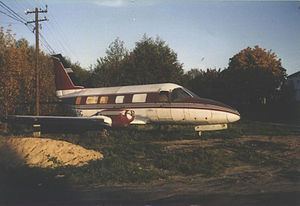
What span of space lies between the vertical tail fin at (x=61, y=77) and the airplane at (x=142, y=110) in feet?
7.41

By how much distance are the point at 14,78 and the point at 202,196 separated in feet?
89.7

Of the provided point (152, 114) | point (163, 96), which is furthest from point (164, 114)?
point (163, 96)

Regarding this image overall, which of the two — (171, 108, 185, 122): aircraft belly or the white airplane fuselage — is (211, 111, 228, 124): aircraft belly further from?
(171, 108, 185, 122): aircraft belly

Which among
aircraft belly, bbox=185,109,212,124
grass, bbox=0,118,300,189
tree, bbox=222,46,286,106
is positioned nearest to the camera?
grass, bbox=0,118,300,189

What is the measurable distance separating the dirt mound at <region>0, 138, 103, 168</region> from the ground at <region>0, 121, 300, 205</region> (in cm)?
60

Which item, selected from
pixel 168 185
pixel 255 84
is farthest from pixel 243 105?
pixel 168 185

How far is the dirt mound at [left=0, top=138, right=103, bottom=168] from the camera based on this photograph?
51.2ft

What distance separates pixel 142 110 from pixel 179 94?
232 cm

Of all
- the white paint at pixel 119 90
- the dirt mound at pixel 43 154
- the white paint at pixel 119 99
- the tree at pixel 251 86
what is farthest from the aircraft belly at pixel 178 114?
the tree at pixel 251 86

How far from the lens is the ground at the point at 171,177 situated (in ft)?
32.5

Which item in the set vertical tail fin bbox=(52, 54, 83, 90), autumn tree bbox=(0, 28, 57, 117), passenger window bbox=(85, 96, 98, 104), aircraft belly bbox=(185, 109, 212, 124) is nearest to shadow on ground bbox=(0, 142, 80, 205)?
aircraft belly bbox=(185, 109, 212, 124)

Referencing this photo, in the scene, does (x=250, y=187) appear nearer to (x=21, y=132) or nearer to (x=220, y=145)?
(x=220, y=145)

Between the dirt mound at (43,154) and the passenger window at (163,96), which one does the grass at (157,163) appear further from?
the passenger window at (163,96)

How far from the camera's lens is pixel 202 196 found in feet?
32.7
